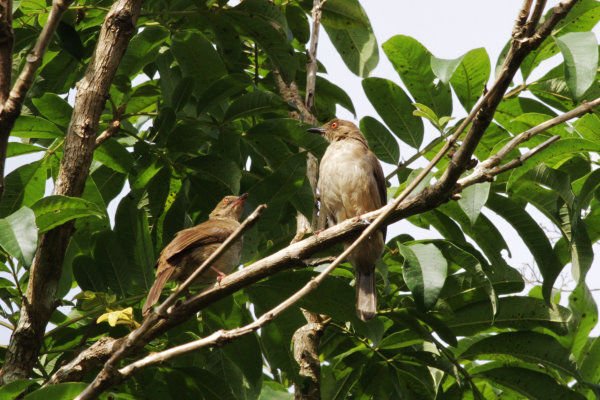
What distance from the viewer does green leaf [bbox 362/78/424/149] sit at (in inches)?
189

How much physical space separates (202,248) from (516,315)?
6.30ft

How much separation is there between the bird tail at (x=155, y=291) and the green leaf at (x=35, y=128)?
2.94ft

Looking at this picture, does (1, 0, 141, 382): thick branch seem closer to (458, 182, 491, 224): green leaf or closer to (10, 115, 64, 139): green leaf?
(10, 115, 64, 139): green leaf

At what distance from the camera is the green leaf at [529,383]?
4.34 meters

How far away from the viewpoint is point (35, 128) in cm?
450

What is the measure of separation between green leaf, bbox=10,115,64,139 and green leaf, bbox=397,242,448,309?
197cm

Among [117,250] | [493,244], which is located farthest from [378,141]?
[117,250]

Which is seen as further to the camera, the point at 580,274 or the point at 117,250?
the point at 117,250

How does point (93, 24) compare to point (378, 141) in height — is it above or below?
above

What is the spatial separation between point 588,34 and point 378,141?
5.60ft

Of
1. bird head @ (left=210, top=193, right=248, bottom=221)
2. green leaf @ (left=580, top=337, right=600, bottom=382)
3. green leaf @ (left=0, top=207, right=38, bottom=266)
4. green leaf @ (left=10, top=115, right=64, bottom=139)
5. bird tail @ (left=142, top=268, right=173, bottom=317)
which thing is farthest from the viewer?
bird head @ (left=210, top=193, right=248, bottom=221)

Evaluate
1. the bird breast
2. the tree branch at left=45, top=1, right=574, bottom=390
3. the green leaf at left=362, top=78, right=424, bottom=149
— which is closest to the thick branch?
the tree branch at left=45, top=1, right=574, bottom=390

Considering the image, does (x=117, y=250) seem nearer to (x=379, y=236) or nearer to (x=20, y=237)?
(x=20, y=237)

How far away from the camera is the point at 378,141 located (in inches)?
191
